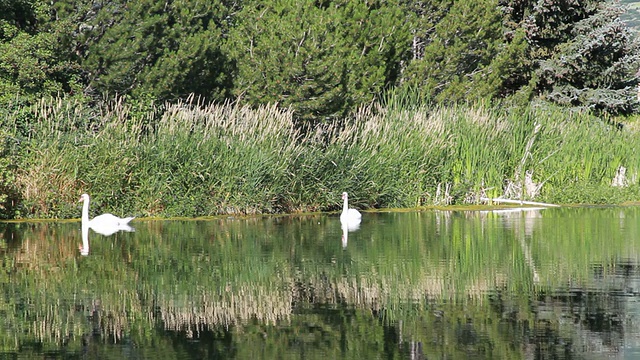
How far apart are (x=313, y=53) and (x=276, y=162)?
7.57 meters

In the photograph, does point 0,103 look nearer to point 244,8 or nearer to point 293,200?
point 293,200

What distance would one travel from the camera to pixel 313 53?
3181 cm

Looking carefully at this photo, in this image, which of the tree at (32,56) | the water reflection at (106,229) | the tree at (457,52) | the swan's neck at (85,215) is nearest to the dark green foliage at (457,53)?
the tree at (457,52)

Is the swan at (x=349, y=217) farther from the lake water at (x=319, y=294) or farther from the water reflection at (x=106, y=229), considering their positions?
the water reflection at (x=106, y=229)

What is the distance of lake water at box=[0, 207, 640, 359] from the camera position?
9.62 meters

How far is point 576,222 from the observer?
23.6m

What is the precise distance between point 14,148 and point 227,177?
14.5ft

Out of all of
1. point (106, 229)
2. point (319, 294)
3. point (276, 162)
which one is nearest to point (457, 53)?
point (276, 162)

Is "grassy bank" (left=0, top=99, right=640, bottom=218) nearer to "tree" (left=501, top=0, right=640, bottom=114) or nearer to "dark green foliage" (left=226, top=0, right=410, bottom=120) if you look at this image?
"dark green foliage" (left=226, top=0, right=410, bottom=120)

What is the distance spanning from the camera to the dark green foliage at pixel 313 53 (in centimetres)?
3194

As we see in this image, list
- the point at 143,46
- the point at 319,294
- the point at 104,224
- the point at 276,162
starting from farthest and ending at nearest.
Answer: the point at 143,46, the point at 276,162, the point at 104,224, the point at 319,294

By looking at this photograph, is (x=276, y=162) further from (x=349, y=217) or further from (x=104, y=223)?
(x=104, y=223)

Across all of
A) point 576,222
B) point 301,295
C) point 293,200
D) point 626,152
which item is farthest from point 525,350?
point 626,152

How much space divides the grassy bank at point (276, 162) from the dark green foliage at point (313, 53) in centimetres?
301
